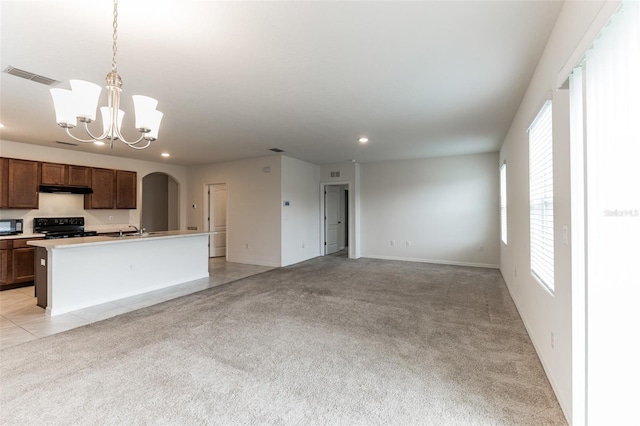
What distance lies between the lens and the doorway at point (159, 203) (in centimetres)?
835

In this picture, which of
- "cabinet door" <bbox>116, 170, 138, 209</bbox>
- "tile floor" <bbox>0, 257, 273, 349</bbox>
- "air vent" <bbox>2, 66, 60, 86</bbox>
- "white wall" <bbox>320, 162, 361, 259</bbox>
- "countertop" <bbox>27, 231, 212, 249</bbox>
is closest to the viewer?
"air vent" <bbox>2, 66, 60, 86</bbox>

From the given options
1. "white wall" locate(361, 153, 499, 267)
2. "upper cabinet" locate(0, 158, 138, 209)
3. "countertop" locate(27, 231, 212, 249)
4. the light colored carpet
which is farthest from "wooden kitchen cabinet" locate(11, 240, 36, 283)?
"white wall" locate(361, 153, 499, 267)

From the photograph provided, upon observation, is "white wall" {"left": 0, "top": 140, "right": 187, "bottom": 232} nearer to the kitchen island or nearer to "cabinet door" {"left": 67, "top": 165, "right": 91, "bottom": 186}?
"cabinet door" {"left": 67, "top": 165, "right": 91, "bottom": 186}

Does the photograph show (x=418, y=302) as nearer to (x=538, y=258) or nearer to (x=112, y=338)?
(x=538, y=258)

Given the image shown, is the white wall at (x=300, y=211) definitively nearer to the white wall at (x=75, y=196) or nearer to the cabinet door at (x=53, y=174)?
the white wall at (x=75, y=196)

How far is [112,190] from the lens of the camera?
20.6ft

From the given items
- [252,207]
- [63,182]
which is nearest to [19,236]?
[63,182]

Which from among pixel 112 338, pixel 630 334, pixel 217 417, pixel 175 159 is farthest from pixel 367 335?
pixel 175 159

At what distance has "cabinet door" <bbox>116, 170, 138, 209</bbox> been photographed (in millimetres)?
6371

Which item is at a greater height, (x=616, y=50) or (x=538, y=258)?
(x=616, y=50)

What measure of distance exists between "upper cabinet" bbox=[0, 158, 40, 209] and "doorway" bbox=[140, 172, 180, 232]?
10.1 ft

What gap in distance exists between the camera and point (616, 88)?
4.01 feet

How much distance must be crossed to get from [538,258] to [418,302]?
1.68m

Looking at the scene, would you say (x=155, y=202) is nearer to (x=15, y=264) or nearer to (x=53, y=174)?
(x=53, y=174)
